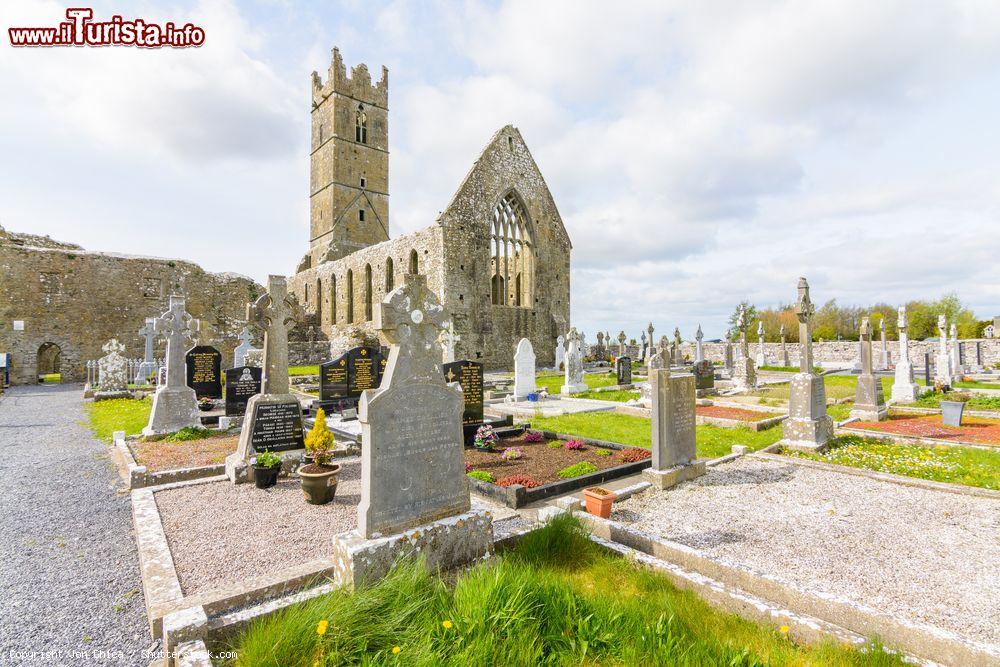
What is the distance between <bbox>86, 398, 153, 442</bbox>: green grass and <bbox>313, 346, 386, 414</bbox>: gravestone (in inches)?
151

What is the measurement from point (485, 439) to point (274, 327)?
4.02m

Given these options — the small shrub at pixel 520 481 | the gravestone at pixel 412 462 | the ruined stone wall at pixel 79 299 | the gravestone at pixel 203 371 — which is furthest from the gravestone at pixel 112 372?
the gravestone at pixel 412 462

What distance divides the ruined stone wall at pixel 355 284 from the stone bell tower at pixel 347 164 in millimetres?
4635

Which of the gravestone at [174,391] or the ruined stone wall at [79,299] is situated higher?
the ruined stone wall at [79,299]

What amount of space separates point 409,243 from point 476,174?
533cm

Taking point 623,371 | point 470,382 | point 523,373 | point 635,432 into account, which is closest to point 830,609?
point 635,432

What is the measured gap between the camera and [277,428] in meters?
6.70

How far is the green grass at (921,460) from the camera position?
6207 mm

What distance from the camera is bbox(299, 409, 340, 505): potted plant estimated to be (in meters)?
5.20

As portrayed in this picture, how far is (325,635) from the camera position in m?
2.50

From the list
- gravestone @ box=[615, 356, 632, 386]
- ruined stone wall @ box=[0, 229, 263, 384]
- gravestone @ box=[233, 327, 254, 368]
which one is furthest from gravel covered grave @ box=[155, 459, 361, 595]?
ruined stone wall @ box=[0, 229, 263, 384]

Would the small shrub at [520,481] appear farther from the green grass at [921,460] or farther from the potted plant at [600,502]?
the green grass at [921,460]

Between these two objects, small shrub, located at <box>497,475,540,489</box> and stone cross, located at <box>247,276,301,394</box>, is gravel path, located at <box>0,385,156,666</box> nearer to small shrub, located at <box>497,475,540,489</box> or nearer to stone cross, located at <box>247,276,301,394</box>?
stone cross, located at <box>247,276,301,394</box>

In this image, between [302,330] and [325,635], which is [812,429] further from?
[302,330]
